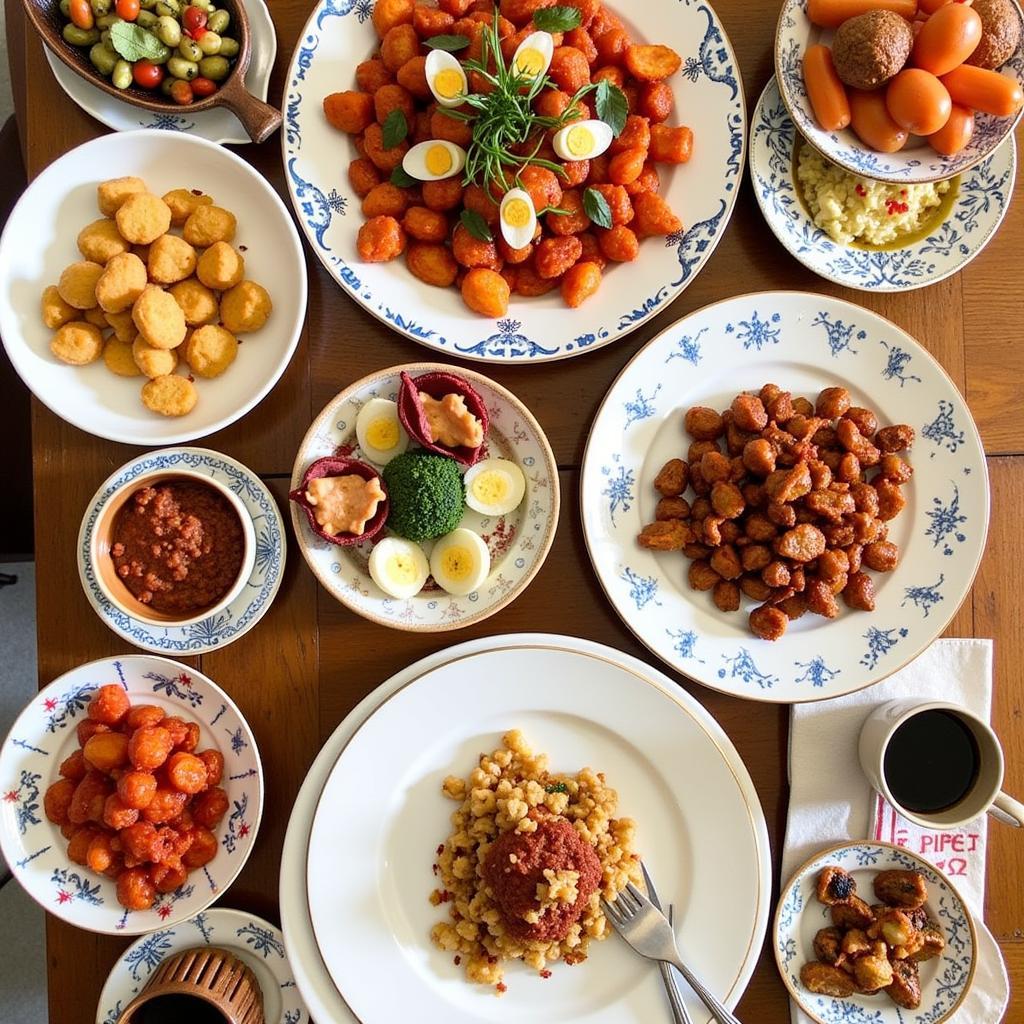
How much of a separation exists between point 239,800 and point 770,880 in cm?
106

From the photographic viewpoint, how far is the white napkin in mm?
1743

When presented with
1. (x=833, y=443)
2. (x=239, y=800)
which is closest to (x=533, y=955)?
(x=239, y=800)

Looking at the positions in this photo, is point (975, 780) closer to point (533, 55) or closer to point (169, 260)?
point (533, 55)

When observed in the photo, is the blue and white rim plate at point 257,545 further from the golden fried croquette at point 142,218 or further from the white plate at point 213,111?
the white plate at point 213,111

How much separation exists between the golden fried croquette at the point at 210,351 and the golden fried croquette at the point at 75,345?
173mm

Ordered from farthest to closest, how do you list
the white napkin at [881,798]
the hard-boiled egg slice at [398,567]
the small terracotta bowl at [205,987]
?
the white napkin at [881,798]
the hard-boiled egg slice at [398,567]
the small terracotta bowl at [205,987]

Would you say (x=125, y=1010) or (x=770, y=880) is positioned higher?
(x=770, y=880)

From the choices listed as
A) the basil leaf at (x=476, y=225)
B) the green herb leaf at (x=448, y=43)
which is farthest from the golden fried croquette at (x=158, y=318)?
the green herb leaf at (x=448, y=43)

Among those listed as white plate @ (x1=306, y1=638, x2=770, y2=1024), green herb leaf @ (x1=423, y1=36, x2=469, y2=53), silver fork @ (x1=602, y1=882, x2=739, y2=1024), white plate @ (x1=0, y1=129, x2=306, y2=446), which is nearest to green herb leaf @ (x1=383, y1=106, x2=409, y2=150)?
green herb leaf @ (x1=423, y1=36, x2=469, y2=53)

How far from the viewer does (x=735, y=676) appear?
5.63ft

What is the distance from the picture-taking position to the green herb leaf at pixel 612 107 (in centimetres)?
164

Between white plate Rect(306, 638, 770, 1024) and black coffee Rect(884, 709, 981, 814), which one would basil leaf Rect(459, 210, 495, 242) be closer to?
white plate Rect(306, 638, 770, 1024)

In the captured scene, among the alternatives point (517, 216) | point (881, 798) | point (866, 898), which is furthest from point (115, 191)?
point (866, 898)

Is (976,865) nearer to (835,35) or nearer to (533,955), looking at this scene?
(533,955)
